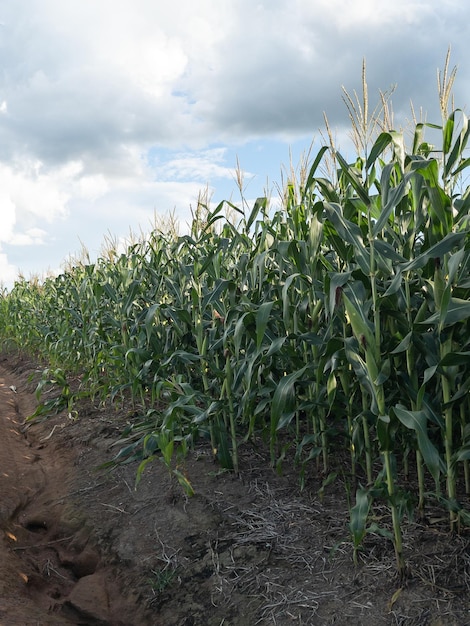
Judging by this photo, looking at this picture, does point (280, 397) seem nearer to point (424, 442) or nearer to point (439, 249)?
point (424, 442)

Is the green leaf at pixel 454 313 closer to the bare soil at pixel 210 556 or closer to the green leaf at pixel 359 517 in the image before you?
the green leaf at pixel 359 517

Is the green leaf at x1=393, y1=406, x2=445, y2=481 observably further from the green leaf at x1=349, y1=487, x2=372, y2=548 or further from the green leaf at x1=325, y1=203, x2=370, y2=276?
the green leaf at x1=325, y1=203, x2=370, y2=276

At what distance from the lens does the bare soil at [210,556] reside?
2525 mm

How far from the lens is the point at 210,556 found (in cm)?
304

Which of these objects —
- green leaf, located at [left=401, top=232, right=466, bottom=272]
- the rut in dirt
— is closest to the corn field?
green leaf, located at [left=401, top=232, right=466, bottom=272]

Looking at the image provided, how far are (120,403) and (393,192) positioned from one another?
438 cm

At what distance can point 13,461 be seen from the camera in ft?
16.3

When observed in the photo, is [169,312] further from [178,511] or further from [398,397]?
[398,397]

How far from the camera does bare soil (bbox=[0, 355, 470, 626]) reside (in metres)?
2.53

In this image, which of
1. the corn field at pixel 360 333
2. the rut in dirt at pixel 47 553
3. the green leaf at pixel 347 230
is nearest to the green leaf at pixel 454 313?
the corn field at pixel 360 333

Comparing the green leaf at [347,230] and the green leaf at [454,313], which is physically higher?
the green leaf at [347,230]

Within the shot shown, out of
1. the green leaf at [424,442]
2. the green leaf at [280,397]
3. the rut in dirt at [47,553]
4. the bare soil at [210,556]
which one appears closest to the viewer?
the green leaf at [424,442]

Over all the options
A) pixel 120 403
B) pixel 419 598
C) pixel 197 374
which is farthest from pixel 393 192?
pixel 120 403

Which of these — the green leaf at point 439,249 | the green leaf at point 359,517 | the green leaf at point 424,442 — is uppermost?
the green leaf at point 439,249
